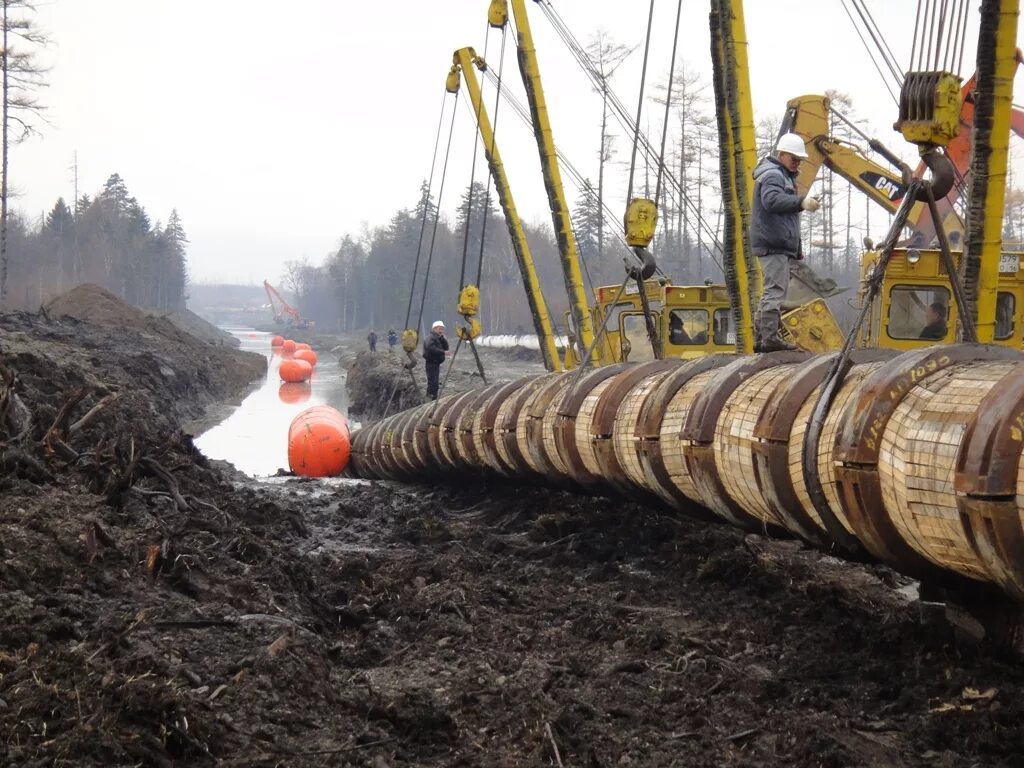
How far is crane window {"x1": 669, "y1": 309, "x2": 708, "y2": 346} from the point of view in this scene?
12.6 m

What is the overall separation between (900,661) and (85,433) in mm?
6569

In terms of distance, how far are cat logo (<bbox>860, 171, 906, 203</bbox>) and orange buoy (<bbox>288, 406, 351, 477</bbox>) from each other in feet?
24.7

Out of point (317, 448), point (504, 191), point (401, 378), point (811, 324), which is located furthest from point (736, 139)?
point (401, 378)

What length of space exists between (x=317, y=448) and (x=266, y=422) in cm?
1195

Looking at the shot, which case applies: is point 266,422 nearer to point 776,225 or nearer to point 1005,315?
point 1005,315

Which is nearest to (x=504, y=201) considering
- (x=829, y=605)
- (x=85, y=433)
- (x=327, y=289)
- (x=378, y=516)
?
(x=378, y=516)

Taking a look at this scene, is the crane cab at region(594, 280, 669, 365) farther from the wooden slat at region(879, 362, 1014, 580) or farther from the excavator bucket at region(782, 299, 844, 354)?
the wooden slat at region(879, 362, 1014, 580)

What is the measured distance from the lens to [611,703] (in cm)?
397

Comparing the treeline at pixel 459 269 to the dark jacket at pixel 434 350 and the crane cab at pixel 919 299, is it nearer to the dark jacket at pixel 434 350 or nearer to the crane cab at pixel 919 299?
the dark jacket at pixel 434 350

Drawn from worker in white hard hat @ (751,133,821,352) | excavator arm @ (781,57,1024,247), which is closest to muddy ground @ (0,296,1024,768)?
worker in white hard hat @ (751,133,821,352)

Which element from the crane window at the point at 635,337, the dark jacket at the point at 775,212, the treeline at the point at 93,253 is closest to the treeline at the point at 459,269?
the treeline at the point at 93,253

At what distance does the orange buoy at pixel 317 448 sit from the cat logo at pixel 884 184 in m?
7.51

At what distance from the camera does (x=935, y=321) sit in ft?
31.1

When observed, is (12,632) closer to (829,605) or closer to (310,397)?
(829,605)
